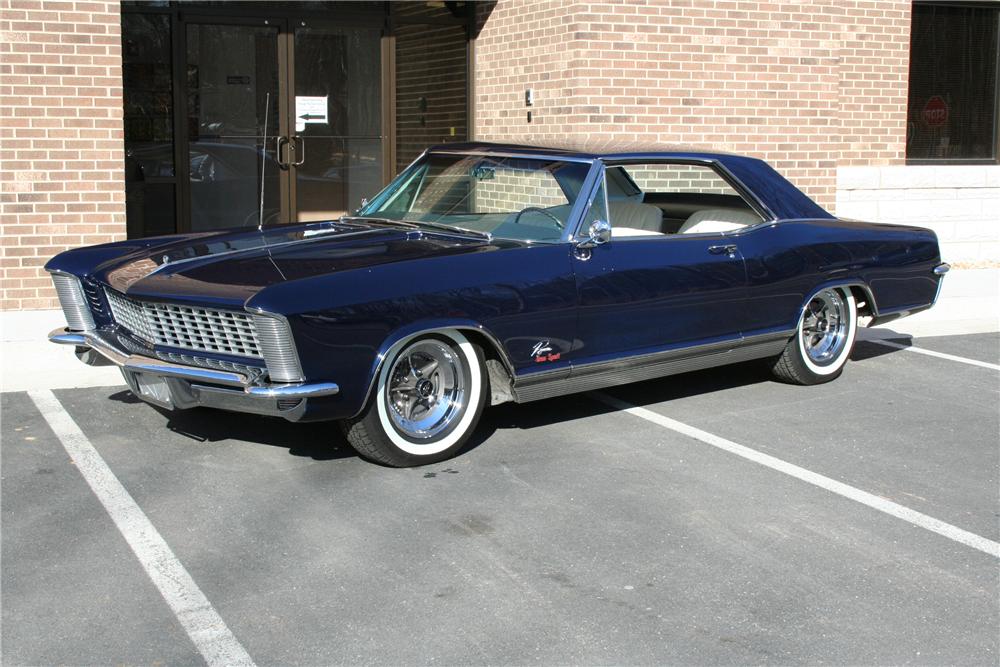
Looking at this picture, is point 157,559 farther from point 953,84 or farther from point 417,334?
point 953,84

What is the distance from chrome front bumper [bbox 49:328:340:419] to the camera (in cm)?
516

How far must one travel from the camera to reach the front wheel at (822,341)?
754 centimetres

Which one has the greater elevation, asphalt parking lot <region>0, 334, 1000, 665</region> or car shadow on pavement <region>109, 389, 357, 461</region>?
car shadow on pavement <region>109, 389, 357, 461</region>

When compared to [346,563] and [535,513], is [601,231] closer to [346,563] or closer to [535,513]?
[535,513]

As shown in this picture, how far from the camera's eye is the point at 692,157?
283 inches

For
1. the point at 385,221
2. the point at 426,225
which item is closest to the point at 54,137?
the point at 385,221

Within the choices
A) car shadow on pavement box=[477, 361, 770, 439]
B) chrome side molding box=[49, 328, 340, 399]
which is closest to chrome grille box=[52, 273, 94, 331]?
chrome side molding box=[49, 328, 340, 399]

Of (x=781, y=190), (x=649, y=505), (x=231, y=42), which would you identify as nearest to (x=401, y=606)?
(x=649, y=505)

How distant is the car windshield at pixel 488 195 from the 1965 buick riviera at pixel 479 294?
13 millimetres

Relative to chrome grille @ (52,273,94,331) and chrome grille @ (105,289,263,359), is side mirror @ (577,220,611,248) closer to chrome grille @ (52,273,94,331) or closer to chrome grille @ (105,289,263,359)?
chrome grille @ (105,289,263,359)

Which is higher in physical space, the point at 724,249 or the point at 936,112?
the point at 936,112

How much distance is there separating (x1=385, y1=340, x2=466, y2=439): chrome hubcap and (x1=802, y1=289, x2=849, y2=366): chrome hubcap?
280 cm

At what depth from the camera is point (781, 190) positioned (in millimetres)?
7578

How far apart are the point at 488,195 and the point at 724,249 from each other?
4.61 feet
